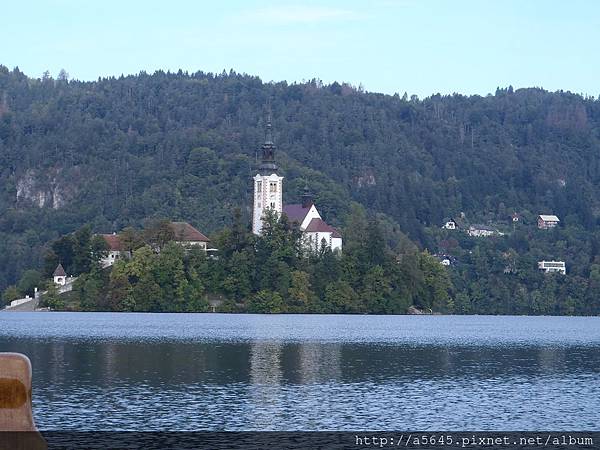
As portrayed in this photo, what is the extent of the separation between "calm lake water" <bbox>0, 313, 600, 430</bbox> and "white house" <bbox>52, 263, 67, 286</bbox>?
59554mm

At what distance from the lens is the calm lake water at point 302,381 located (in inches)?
1829

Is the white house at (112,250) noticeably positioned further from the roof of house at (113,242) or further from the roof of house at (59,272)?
the roof of house at (59,272)

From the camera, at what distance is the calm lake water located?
4647cm

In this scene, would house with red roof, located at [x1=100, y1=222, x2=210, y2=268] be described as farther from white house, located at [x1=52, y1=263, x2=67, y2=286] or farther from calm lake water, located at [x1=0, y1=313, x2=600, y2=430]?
calm lake water, located at [x1=0, y1=313, x2=600, y2=430]

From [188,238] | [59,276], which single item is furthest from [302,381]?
[188,238]

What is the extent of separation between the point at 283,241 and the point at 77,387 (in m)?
126

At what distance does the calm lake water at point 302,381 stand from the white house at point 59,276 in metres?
59.6

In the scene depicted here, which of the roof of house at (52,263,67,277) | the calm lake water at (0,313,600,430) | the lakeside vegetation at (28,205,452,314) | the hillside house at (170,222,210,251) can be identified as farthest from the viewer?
the hillside house at (170,222,210,251)

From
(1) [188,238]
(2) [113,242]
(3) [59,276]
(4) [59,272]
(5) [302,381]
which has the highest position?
(1) [188,238]

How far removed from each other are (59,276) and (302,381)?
117880 mm

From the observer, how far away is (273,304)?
179 m

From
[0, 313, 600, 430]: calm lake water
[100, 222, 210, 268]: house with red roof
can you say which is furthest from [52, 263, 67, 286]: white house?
[0, 313, 600, 430]: calm lake water

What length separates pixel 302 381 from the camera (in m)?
62.9

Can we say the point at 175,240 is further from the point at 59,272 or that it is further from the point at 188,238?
the point at 59,272
